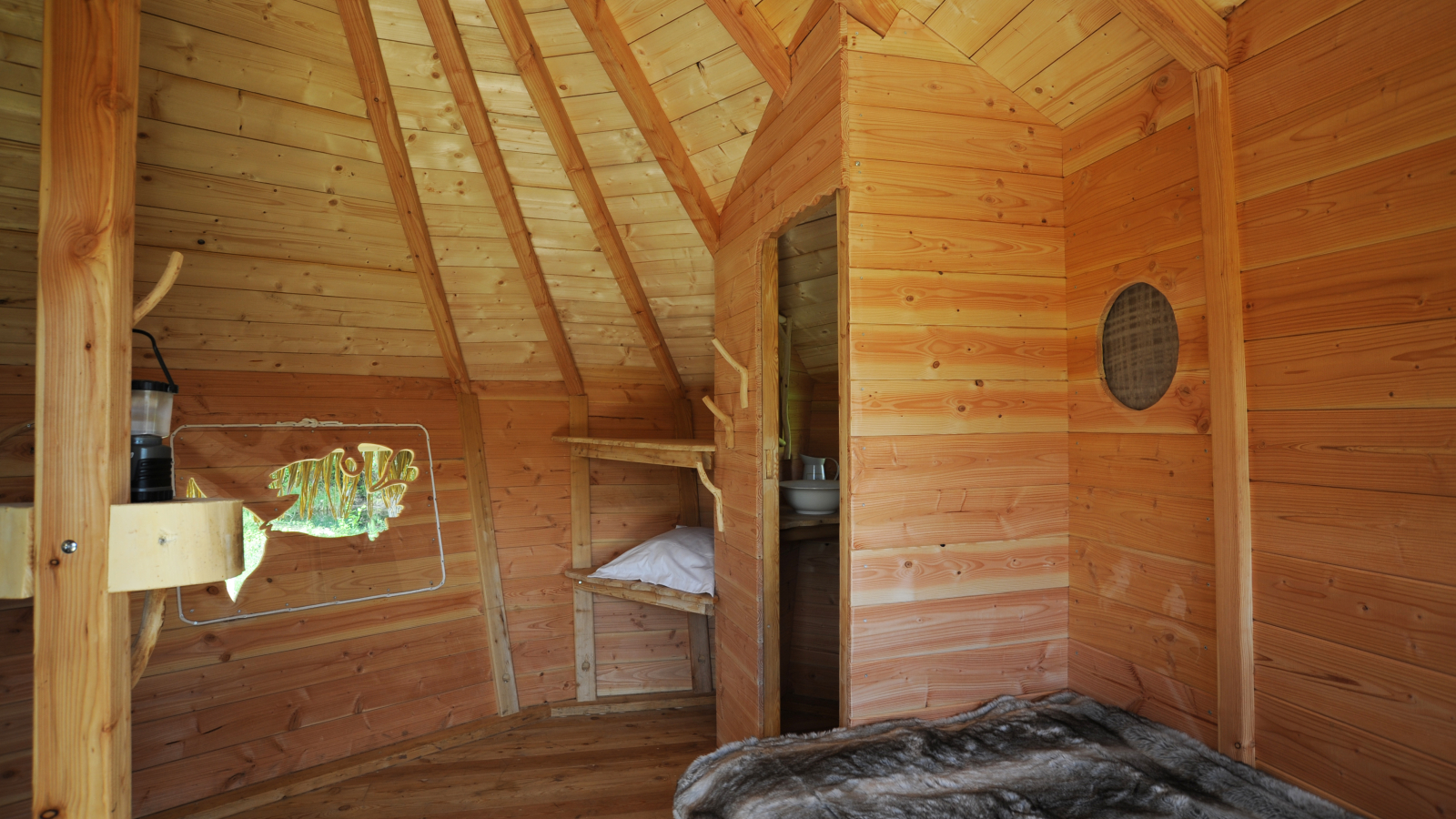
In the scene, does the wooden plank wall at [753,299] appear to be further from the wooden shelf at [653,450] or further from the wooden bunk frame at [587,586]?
the wooden bunk frame at [587,586]

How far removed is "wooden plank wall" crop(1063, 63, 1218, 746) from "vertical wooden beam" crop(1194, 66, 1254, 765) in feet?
0.20

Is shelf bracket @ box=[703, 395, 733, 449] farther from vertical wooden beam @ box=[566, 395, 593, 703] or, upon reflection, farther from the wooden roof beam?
the wooden roof beam

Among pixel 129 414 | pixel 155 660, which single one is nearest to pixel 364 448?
pixel 155 660

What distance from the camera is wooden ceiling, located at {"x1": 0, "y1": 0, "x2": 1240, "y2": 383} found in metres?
2.00

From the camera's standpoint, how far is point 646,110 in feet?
8.17

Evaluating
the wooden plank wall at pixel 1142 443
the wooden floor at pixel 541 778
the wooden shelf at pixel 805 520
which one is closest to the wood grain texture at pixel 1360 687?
the wooden plank wall at pixel 1142 443

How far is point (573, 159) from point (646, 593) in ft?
5.93

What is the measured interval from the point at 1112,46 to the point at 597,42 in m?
1.50

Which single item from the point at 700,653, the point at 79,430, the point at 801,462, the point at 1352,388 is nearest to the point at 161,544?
the point at 79,430

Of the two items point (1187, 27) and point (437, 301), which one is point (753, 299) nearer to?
point (1187, 27)

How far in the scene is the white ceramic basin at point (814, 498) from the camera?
2.79 metres

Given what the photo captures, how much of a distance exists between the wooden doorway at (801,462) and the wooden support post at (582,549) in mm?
1005

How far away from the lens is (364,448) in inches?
128

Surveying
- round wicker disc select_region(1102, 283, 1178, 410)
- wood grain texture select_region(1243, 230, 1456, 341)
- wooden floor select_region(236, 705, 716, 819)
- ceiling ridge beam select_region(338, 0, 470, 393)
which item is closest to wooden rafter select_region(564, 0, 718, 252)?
ceiling ridge beam select_region(338, 0, 470, 393)
